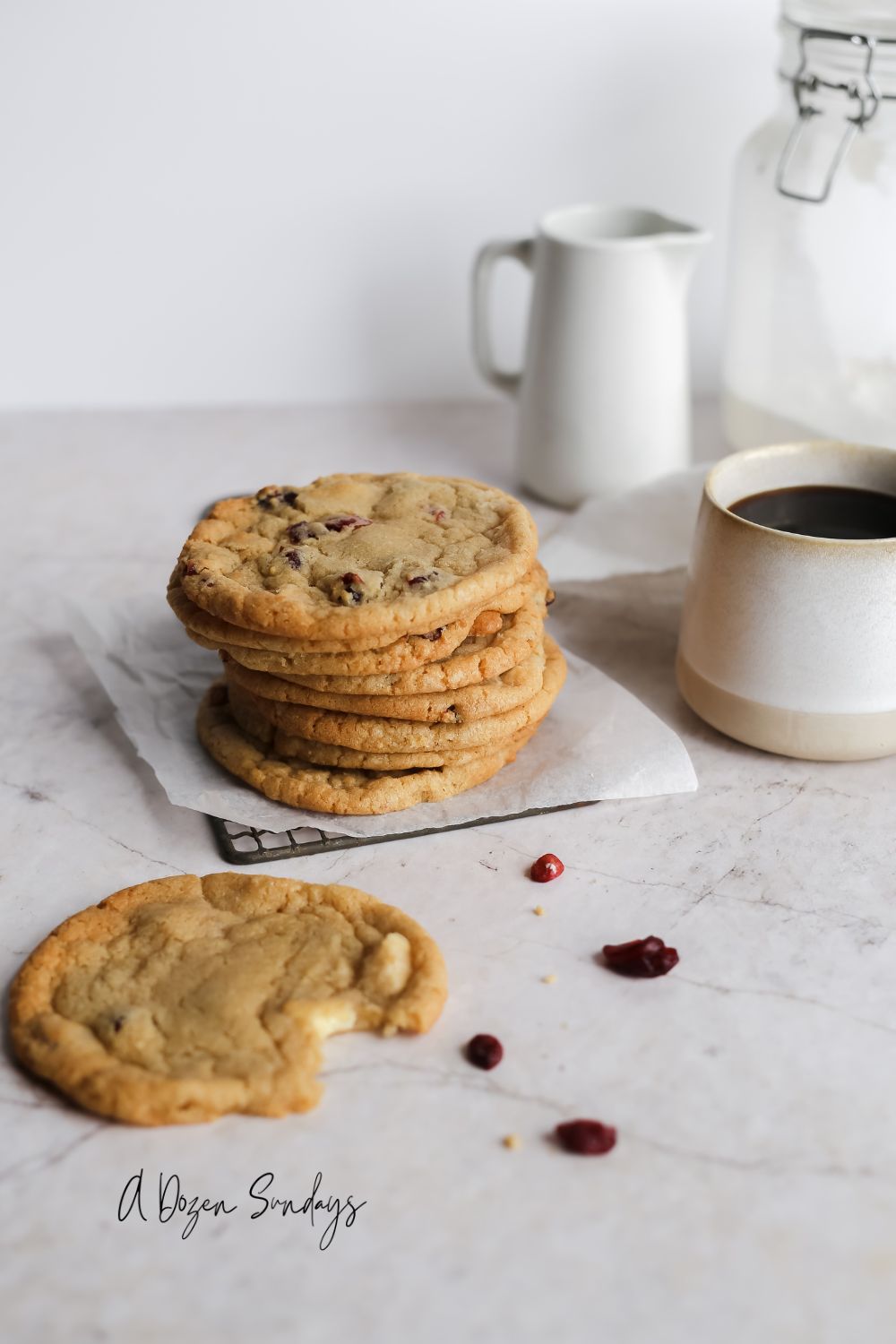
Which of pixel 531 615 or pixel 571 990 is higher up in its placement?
pixel 531 615

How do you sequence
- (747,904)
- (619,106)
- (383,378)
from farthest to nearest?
(383,378), (619,106), (747,904)

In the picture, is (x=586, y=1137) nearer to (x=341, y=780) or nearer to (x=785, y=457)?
(x=341, y=780)

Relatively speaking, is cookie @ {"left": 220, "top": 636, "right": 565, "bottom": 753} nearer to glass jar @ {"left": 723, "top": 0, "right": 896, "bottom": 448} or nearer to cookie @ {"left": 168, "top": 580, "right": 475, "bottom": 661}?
cookie @ {"left": 168, "top": 580, "right": 475, "bottom": 661}

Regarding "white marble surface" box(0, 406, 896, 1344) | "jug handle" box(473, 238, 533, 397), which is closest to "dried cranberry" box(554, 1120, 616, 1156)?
"white marble surface" box(0, 406, 896, 1344)

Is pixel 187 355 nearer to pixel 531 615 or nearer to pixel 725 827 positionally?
pixel 531 615

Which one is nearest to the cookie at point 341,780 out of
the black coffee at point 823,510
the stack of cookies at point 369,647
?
the stack of cookies at point 369,647

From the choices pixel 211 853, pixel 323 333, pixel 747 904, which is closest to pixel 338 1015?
pixel 211 853

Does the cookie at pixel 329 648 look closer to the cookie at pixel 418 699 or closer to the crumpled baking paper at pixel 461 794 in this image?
the cookie at pixel 418 699
